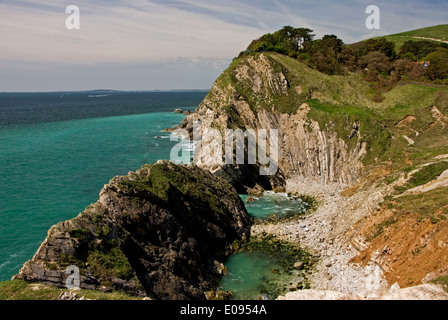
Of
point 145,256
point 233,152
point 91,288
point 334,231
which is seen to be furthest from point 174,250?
point 233,152

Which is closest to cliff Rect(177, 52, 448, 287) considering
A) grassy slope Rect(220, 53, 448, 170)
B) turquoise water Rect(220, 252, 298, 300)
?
grassy slope Rect(220, 53, 448, 170)

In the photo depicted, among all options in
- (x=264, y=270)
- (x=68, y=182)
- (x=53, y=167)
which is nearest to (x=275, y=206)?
(x=264, y=270)

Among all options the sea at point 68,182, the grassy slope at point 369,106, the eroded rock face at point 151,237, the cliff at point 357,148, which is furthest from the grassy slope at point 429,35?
the eroded rock face at point 151,237

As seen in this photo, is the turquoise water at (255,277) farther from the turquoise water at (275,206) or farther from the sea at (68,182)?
the turquoise water at (275,206)

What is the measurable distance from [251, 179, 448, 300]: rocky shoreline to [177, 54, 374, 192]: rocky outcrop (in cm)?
650

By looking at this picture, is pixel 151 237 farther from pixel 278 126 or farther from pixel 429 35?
pixel 429 35

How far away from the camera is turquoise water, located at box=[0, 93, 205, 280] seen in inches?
1343

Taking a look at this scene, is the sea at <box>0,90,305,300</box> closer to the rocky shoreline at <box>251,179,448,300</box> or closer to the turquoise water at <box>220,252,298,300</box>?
the turquoise water at <box>220,252,298,300</box>

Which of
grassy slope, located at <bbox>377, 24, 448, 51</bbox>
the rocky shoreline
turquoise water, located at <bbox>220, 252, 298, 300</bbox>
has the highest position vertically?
grassy slope, located at <bbox>377, 24, 448, 51</bbox>

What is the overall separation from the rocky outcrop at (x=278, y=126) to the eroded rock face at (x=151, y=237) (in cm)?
1240

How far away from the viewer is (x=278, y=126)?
178 ft

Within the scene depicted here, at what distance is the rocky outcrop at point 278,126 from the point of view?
46.8 meters

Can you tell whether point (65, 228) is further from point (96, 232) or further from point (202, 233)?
point (202, 233)

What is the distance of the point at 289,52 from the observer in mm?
70750
